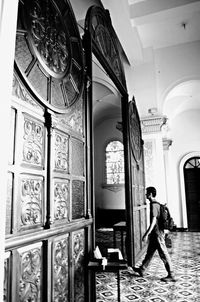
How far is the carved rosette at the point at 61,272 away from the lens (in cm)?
208

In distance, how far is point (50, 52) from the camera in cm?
232

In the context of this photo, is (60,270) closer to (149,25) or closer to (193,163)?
(149,25)

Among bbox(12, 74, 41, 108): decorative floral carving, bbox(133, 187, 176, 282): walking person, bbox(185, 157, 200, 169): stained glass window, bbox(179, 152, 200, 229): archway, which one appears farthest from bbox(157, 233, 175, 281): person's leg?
bbox(185, 157, 200, 169): stained glass window

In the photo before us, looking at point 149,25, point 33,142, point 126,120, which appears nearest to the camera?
point 33,142

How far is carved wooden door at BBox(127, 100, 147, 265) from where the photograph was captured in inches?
203

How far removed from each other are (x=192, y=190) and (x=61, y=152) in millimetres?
10426

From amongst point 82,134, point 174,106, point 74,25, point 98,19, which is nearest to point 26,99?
point 82,134

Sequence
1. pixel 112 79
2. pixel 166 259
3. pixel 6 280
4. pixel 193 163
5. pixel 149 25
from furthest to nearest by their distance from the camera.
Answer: pixel 193 163 < pixel 149 25 < pixel 112 79 < pixel 166 259 < pixel 6 280

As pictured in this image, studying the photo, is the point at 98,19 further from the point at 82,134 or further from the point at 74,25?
the point at 82,134

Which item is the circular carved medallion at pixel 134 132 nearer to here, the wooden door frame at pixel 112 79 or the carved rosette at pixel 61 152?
the wooden door frame at pixel 112 79

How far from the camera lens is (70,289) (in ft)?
7.60

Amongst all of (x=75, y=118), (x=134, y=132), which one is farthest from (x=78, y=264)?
(x=134, y=132)

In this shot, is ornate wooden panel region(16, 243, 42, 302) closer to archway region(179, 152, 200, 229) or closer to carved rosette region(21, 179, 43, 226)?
carved rosette region(21, 179, 43, 226)

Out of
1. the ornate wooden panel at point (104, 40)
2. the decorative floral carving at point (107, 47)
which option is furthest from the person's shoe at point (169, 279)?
the decorative floral carving at point (107, 47)
